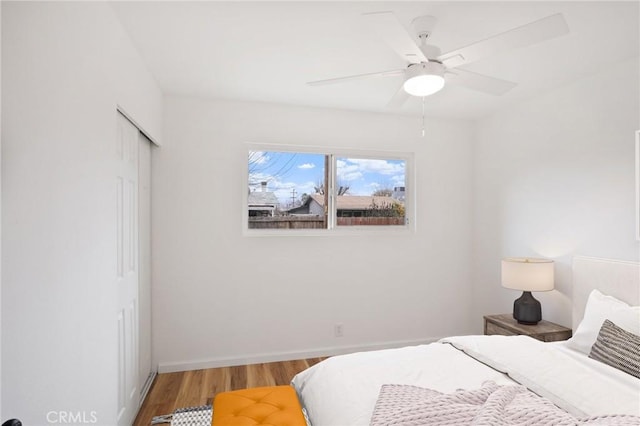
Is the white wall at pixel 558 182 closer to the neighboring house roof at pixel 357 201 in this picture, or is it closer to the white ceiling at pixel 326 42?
the white ceiling at pixel 326 42

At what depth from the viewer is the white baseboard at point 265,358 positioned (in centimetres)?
310

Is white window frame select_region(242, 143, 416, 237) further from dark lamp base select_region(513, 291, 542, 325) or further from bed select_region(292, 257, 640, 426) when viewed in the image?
bed select_region(292, 257, 640, 426)

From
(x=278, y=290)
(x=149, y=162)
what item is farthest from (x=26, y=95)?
(x=278, y=290)

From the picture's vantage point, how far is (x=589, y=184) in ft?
8.66

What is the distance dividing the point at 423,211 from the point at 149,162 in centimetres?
266

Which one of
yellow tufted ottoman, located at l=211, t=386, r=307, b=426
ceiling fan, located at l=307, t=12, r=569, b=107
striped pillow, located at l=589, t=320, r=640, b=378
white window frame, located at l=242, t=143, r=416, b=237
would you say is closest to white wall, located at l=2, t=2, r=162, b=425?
yellow tufted ottoman, located at l=211, t=386, r=307, b=426

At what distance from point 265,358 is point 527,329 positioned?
2220 mm

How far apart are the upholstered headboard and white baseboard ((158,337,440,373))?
1.51 meters

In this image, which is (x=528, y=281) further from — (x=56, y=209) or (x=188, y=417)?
(x=56, y=209)

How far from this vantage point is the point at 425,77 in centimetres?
184

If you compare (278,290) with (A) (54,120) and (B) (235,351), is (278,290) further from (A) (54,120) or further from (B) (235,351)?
(A) (54,120)

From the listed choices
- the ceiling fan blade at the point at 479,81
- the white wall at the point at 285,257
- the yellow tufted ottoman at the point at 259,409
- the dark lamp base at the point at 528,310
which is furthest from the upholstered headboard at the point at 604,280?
the yellow tufted ottoman at the point at 259,409

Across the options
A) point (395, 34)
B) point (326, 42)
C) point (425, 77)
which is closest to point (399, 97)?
point (425, 77)

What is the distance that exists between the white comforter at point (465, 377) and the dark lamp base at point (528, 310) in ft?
Result: 2.53
